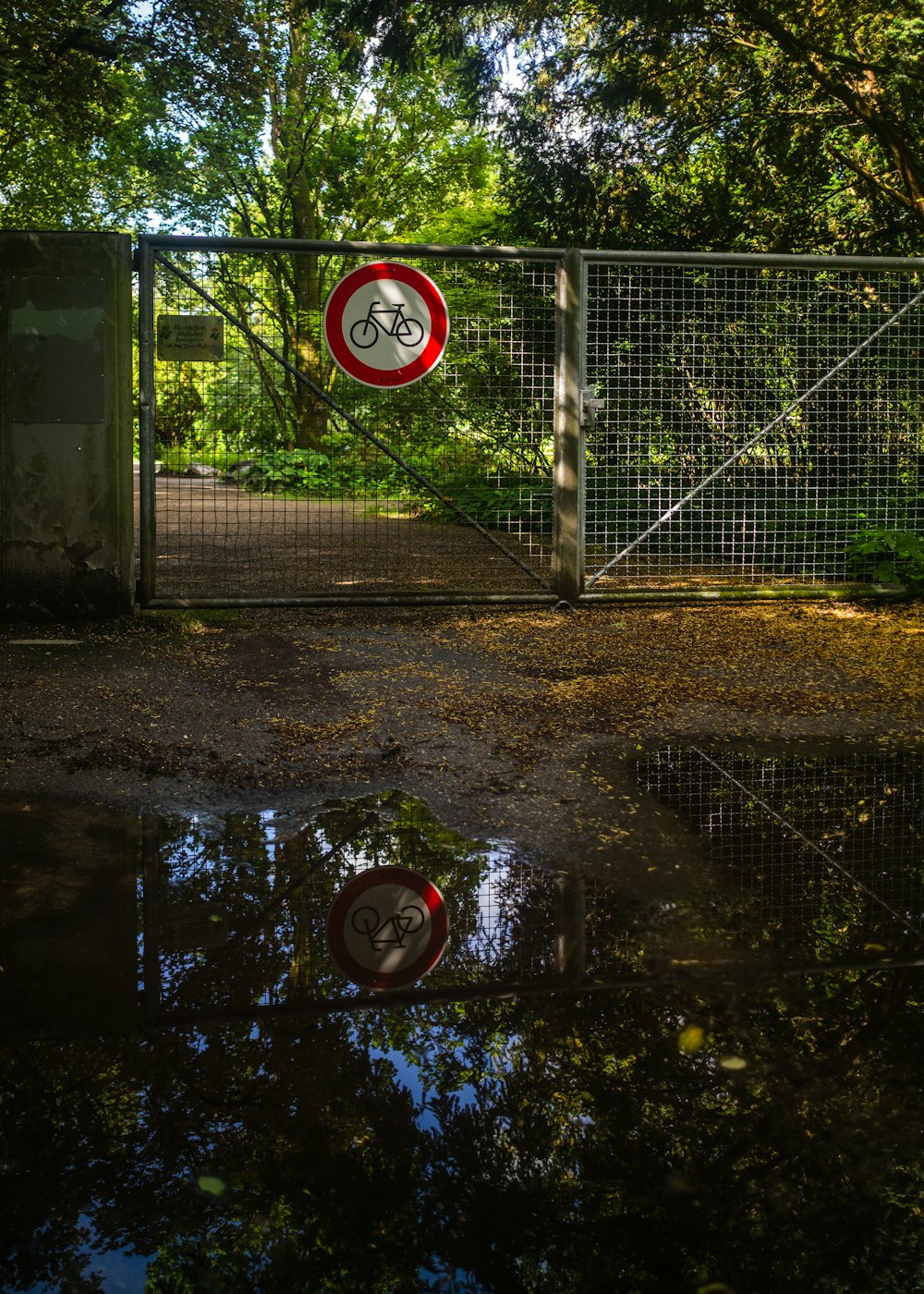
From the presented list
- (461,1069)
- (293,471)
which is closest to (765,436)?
(293,471)

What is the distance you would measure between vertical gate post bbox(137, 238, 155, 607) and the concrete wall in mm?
177

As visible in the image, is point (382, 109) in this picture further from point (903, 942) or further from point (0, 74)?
point (903, 942)

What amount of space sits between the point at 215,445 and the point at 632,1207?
6735 mm

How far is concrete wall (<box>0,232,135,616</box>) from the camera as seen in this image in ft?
24.0

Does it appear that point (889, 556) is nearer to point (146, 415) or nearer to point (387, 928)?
point (146, 415)

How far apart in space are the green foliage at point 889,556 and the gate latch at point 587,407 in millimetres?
2491

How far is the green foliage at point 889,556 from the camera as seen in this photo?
9.21 metres

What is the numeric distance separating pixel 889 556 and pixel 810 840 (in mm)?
5906

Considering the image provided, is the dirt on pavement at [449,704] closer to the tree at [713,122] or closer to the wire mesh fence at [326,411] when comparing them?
the wire mesh fence at [326,411]

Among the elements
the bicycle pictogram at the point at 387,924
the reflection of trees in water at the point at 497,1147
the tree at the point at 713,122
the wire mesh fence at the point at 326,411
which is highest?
the tree at the point at 713,122

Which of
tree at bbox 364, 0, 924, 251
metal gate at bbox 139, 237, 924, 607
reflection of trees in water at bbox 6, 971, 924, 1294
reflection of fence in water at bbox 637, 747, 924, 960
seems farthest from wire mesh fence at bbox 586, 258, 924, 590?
reflection of trees in water at bbox 6, 971, 924, 1294

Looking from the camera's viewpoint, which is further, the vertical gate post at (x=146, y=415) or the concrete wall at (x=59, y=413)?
the vertical gate post at (x=146, y=415)

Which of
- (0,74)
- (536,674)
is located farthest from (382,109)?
(536,674)

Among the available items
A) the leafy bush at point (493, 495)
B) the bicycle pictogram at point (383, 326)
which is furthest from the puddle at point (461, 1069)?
the leafy bush at point (493, 495)
